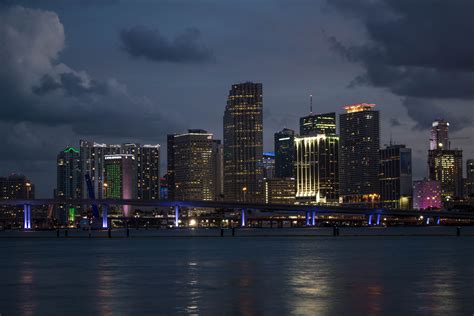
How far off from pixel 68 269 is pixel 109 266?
3276mm

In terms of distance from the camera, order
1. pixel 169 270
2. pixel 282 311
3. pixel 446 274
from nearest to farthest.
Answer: pixel 282 311 → pixel 446 274 → pixel 169 270

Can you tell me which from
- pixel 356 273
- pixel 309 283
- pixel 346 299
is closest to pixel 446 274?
pixel 356 273

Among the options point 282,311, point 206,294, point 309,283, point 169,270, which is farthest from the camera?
point 169,270

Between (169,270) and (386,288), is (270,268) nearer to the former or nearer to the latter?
(169,270)

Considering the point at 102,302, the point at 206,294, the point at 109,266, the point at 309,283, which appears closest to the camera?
the point at 102,302

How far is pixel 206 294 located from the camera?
35.7 m

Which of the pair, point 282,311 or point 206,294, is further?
point 206,294

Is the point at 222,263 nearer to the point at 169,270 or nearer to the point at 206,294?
the point at 169,270

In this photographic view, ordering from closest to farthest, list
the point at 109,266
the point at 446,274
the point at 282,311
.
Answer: the point at 282,311
the point at 446,274
the point at 109,266

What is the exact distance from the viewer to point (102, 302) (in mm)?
32781

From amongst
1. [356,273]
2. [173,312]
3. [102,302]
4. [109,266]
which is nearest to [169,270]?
[109,266]

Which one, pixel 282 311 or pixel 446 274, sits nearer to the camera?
pixel 282 311

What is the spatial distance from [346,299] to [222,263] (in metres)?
27.3

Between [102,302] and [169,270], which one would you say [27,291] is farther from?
[169,270]
